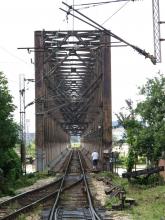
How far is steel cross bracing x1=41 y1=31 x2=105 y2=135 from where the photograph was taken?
42844 mm

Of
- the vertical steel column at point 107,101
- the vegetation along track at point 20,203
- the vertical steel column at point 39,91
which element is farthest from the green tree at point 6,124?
the vertical steel column at point 107,101

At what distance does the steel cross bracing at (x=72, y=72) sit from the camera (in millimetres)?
42844

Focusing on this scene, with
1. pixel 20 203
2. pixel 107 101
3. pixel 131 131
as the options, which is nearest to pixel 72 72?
pixel 107 101

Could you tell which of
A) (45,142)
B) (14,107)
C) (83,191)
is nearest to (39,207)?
(83,191)

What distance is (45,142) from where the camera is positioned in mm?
45719

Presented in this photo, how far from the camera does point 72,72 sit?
5847 centimetres

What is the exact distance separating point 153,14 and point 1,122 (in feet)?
40.6

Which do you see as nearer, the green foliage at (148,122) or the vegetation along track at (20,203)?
the vegetation along track at (20,203)

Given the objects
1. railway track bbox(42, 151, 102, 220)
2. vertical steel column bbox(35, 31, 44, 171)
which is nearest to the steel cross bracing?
vertical steel column bbox(35, 31, 44, 171)

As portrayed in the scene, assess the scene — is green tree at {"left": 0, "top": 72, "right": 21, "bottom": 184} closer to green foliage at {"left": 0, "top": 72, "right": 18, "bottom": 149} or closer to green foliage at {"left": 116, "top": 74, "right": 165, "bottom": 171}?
green foliage at {"left": 0, "top": 72, "right": 18, "bottom": 149}

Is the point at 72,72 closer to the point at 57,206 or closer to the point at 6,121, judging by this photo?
the point at 6,121

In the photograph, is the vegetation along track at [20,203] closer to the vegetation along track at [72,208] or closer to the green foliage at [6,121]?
the vegetation along track at [72,208]

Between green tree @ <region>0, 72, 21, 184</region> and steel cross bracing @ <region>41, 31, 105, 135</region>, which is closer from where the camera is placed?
green tree @ <region>0, 72, 21, 184</region>

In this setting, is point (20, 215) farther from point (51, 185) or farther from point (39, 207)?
point (51, 185)
